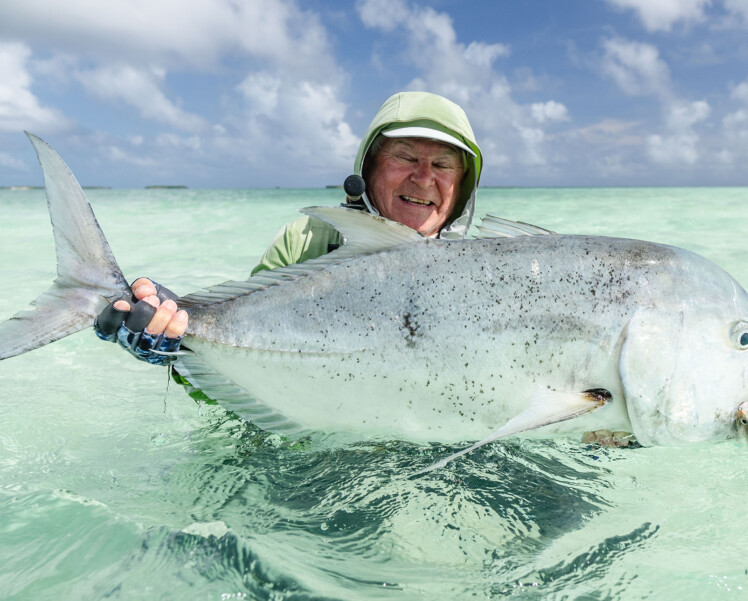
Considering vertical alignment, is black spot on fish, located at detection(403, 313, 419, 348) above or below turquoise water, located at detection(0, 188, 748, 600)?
above

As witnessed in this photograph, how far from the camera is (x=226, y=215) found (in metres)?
19.0

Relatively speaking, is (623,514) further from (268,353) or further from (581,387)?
(268,353)

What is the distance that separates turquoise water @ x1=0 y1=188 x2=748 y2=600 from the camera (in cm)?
173

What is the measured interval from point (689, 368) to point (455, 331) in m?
0.69

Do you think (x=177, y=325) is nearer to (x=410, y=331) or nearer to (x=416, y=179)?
(x=410, y=331)

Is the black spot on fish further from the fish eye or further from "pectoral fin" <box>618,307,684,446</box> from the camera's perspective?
Result: the fish eye

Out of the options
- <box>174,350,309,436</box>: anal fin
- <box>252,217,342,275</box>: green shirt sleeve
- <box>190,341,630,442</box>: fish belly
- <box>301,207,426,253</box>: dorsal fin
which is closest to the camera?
<box>190,341,630,442</box>: fish belly

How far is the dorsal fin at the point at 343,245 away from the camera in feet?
6.22

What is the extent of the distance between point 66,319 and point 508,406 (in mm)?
1481

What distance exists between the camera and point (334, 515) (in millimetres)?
2045

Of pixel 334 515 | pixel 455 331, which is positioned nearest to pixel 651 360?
pixel 455 331

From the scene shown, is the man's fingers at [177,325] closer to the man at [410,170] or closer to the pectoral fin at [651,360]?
the man at [410,170]

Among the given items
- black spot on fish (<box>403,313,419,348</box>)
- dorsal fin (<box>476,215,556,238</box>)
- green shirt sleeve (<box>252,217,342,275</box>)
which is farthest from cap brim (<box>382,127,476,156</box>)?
Result: black spot on fish (<box>403,313,419,348</box>)

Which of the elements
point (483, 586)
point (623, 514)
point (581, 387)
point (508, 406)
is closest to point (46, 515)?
point (483, 586)
